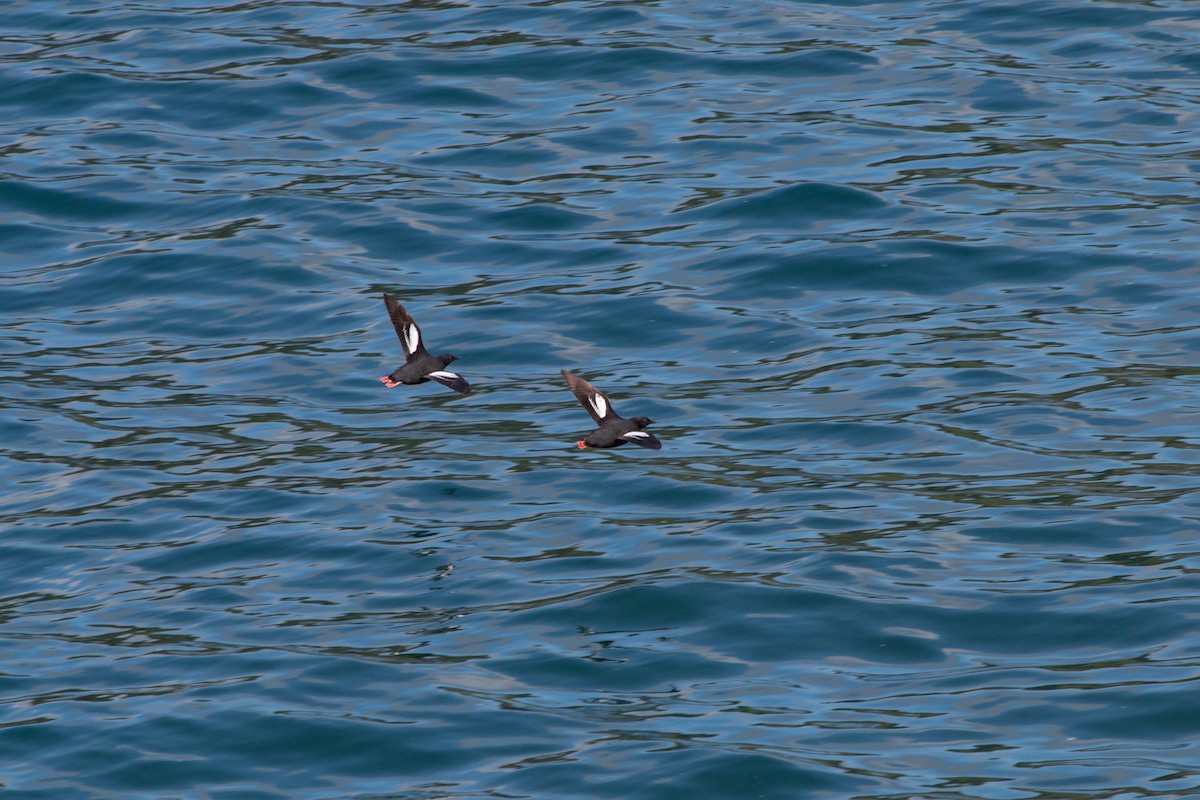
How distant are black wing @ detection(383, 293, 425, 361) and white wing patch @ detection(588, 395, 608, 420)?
1702mm

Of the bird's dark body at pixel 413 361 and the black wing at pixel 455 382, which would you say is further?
the bird's dark body at pixel 413 361

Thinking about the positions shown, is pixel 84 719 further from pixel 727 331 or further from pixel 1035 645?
pixel 727 331

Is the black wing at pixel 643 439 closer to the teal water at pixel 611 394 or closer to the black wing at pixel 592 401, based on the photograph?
the black wing at pixel 592 401

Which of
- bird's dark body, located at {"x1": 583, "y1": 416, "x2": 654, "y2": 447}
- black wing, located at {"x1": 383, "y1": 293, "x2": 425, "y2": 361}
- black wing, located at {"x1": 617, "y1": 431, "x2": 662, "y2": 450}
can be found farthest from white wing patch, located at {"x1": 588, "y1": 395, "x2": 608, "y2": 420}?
black wing, located at {"x1": 383, "y1": 293, "x2": 425, "y2": 361}

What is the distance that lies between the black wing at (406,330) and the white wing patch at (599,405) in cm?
170

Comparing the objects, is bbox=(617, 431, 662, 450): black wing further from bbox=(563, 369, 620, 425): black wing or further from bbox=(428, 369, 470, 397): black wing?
bbox=(428, 369, 470, 397): black wing

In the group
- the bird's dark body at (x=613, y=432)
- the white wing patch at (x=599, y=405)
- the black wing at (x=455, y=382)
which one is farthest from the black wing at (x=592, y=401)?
the black wing at (x=455, y=382)

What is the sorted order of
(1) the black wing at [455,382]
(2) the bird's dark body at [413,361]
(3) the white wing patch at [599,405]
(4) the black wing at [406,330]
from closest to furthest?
(3) the white wing patch at [599,405] → (1) the black wing at [455,382] → (2) the bird's dark body at [413,361] → (4) the black wing at [406,330]

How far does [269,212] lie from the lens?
22.8 metres

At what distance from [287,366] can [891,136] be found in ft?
27.6

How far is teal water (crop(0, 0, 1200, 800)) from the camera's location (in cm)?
1281

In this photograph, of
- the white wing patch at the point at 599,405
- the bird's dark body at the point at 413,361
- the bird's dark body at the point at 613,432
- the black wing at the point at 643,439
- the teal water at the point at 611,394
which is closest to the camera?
the teal water at the point at 611,394

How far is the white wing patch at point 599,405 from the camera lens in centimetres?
1518

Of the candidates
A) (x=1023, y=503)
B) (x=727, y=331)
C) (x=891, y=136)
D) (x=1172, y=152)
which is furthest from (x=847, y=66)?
(x=1023, y=503)
